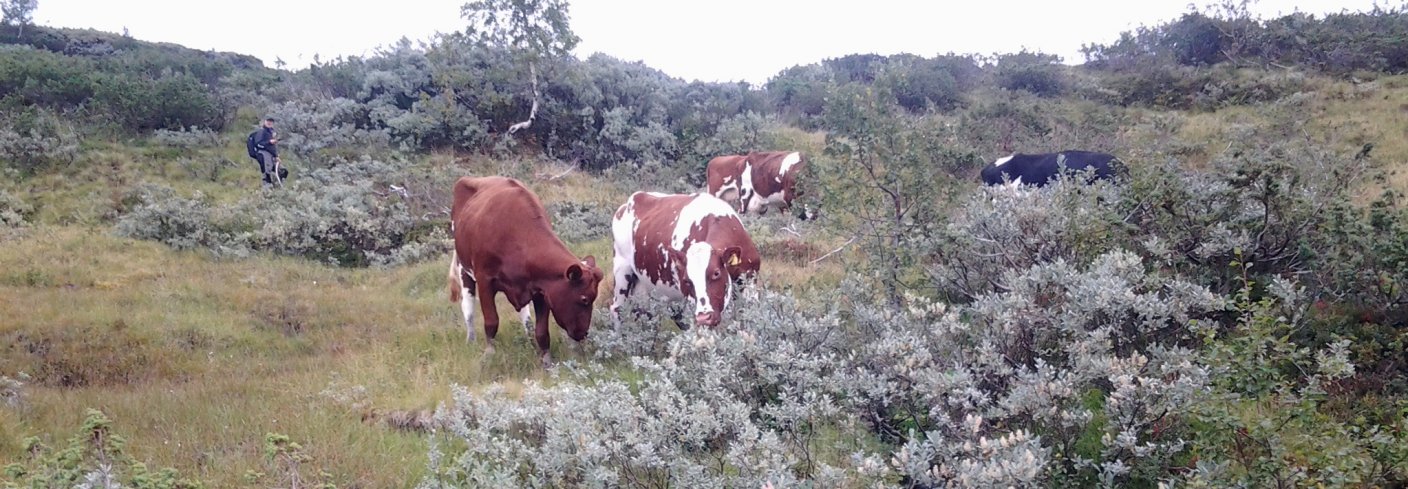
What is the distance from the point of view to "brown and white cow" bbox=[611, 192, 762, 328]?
613 centimetres

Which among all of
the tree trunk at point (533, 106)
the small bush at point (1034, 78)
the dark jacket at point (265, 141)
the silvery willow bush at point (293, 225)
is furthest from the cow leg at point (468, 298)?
the small bush at point (1034, 78)

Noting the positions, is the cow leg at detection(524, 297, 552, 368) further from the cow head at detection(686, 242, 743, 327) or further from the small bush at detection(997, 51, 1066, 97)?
the small bush at detection(997, 51, 1066, 97)

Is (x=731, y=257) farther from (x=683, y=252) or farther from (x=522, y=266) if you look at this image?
(x=522, y=266)

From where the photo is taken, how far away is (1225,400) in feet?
10.1

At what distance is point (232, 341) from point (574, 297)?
144 inches

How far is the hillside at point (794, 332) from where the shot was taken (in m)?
3.35

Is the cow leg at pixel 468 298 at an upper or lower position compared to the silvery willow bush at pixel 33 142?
lower

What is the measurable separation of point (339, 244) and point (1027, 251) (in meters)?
10.2

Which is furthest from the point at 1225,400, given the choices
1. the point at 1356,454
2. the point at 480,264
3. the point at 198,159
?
the point at 198,159

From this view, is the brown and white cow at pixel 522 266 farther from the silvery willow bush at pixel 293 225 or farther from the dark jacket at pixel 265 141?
the dark jacket at pixel 265 141

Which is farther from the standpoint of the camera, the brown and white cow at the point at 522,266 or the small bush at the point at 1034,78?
the small bush at the point at 1034,78

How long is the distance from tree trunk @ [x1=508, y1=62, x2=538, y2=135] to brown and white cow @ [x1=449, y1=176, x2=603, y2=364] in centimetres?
1121

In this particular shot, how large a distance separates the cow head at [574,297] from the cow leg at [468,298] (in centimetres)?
127

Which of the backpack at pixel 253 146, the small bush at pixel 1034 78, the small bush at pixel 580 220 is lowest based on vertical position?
the small bush at pixel 580 220
